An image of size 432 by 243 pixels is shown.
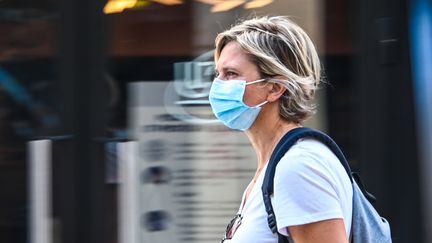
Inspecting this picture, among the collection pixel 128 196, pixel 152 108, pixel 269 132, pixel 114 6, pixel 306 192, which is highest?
pixel 114 6

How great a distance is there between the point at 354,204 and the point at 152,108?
7.10ft

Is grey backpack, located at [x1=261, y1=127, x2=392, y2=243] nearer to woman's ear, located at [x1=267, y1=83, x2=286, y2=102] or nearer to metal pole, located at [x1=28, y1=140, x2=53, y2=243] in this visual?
woman's ear, located at [x1=267, y1=83, x2=286, y2=102]

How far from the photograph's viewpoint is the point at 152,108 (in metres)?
4.12

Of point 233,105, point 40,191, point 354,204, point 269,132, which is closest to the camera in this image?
point 354,204

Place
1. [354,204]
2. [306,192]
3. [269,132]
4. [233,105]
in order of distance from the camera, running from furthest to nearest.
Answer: [233,105], [269,132], [354,204], [306,192]

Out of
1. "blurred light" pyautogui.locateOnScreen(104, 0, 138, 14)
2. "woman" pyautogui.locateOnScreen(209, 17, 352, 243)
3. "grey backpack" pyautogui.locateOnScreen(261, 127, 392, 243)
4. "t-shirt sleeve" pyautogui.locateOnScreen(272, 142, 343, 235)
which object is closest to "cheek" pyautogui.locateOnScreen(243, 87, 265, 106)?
"woman" pyautogui.locateOnScreen(209, 17, 352, 243)

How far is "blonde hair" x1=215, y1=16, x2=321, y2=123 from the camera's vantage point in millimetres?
2125

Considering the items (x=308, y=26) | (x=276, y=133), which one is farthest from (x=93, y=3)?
(x=276, y=133)

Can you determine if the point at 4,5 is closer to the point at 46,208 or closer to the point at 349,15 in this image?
Answer: the point at 46,208

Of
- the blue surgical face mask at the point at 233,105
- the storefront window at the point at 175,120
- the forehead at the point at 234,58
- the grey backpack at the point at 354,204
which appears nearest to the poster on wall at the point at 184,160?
the storefront window at the point at 175,120

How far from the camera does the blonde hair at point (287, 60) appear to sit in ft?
6.97

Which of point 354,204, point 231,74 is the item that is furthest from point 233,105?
point 354,204

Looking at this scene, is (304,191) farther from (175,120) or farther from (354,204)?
(175,120)

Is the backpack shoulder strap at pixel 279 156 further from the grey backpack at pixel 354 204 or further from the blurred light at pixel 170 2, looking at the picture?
the blurred light at pixel 170 2
